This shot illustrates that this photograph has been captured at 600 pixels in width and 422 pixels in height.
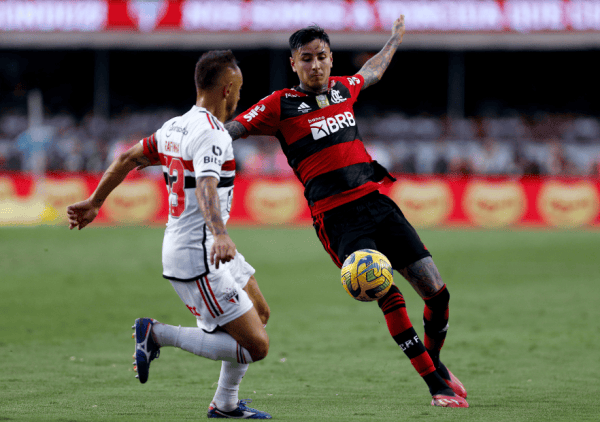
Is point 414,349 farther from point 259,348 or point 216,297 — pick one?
point 216,297

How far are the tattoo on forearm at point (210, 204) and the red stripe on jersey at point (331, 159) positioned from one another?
1.35 metres

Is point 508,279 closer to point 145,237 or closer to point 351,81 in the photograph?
point 351,81

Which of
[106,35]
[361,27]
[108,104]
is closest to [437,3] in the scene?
[361,27]

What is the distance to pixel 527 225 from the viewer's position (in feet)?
69.0

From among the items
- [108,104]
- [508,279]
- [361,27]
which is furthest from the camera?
[108,104]

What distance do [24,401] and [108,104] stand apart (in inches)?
1126

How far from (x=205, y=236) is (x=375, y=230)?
4.69 feet

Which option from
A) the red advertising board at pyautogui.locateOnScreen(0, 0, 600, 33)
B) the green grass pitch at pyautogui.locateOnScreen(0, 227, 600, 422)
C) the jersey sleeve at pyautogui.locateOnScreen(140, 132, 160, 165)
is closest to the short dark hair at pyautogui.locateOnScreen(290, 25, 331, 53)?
the jersey sleeve at pyautogui.locateOnScreen(140, 132, 160, 165)

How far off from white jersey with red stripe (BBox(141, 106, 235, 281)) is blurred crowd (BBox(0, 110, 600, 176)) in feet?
60.4

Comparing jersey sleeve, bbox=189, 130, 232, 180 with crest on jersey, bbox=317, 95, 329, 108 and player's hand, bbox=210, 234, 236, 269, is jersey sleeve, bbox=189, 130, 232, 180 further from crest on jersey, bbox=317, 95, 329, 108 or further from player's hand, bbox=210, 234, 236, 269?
crest on jersey, bbox=317, 95, 329, 108

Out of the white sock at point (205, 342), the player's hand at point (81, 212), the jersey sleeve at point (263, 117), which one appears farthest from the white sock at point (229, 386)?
the jersey sleeve at point (263, 117)

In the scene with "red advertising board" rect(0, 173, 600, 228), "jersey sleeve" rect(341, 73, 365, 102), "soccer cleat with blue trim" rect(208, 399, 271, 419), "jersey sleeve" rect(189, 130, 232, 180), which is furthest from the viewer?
"red advertising board" rect(0, 173, 600, 228)

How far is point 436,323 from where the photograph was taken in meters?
5.75

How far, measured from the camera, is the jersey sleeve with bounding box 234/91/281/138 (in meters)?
5.51
